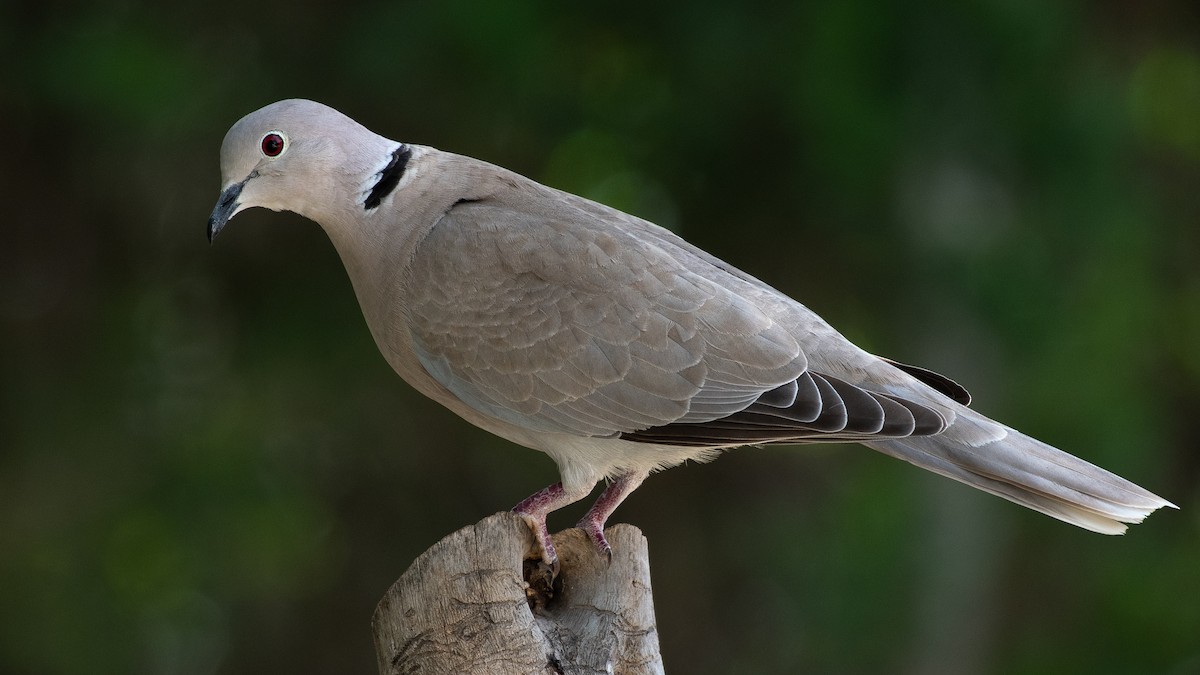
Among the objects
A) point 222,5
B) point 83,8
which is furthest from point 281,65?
point 83,8

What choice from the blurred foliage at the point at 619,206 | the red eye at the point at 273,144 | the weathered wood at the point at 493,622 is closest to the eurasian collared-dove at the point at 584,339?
the red eye at the point at 273,144

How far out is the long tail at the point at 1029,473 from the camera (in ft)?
9.70

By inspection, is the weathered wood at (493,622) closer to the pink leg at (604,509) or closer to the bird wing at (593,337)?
the pink leg at (604,509)

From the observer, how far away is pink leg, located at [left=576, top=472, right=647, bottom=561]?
10.4ft

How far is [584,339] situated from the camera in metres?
3.22

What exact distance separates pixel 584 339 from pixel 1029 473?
107 cm

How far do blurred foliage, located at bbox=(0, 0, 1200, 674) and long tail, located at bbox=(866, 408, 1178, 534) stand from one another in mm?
2518

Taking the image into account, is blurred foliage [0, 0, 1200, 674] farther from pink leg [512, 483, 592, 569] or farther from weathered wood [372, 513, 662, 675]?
weathered wood [372, 513, 662, 675]

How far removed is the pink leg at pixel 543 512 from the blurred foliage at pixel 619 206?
258 centimetres

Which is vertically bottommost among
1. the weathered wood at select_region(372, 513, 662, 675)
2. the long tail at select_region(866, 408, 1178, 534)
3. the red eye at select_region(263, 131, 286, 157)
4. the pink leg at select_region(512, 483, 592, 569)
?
the weathered wood at select_region(372, 513, 662, 675)

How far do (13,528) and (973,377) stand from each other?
4.13m

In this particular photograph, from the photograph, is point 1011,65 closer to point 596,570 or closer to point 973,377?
point 973,377

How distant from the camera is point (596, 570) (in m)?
3.13

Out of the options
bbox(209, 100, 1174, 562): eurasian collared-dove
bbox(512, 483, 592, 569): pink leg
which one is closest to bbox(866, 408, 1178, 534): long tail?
bbox(209, 100, 1174, 562): eurasian collared-dove
